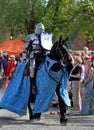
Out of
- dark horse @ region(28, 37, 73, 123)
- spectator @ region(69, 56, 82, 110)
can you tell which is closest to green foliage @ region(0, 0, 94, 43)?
spectator @ region(69, 56, 82, 110)

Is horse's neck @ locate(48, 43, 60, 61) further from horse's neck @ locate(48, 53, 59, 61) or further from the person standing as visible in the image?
the person standing

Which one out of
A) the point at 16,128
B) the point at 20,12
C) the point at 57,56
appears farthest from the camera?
the point at 20,12

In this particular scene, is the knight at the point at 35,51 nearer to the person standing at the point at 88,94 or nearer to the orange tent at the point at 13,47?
the person standing at the point at 88,94

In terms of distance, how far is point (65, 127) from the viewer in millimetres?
9484

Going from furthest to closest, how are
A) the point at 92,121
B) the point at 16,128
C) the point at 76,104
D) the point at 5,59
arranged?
the point at 5,59 < the point at 76,104 < the point at 92,121 < the point at 16,128

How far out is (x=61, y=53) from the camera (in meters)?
9.64

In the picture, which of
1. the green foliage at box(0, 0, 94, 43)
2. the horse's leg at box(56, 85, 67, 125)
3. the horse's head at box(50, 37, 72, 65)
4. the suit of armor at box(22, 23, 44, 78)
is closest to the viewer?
the horse's head at box(50, 37, 72, 65)


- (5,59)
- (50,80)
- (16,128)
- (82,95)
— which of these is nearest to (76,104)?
(82,95)

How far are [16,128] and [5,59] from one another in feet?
38.7

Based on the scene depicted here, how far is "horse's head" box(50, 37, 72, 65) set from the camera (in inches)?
375

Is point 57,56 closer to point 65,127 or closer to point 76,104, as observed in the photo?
point 65,127

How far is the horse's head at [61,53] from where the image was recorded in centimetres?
952

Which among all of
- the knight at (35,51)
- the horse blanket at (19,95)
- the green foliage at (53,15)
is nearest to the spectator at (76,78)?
the horse blanket at (19,95)

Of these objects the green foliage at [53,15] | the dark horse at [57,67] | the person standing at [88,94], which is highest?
the green foliage at [53,15]
